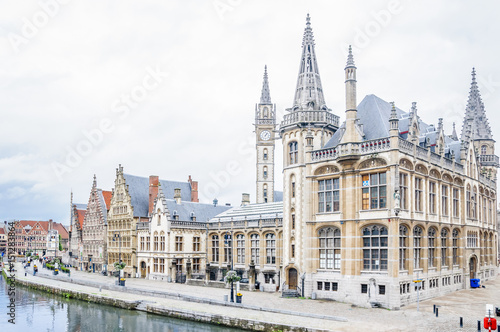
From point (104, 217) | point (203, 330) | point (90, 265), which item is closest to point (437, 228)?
point (203, 330)

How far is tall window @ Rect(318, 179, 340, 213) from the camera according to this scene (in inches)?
1583

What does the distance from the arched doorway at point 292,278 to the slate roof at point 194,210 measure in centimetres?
2267

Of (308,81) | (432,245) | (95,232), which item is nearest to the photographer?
(432,245)

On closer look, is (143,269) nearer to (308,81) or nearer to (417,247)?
(308,81)

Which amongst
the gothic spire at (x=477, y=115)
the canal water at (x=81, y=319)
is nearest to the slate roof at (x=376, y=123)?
the canal water at (x=81, y=319)

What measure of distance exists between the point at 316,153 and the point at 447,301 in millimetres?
16040

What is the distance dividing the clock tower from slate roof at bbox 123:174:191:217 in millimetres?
17404

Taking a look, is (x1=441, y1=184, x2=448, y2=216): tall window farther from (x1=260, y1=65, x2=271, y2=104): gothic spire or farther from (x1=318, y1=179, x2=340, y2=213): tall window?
(x1=260, y1=65, x2=271, y2=104): gothic spire

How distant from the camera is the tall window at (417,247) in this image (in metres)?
39.6

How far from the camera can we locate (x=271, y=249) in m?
52.9

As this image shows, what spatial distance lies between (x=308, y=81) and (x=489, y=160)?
3399 centimetres

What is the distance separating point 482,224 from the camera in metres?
55.2

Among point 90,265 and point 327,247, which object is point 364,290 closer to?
point 327,247

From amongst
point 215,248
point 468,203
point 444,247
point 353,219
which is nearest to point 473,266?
point 468,203
